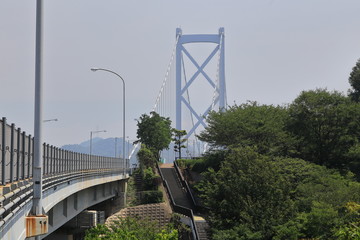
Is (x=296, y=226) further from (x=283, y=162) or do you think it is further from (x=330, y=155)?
(x=330, y=155)

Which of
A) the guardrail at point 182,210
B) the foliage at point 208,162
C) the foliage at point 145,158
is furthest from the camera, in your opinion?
the foliage at point 145,158

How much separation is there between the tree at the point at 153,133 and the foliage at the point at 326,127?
21124 mm

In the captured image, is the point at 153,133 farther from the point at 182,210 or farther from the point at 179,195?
the point at 182,210

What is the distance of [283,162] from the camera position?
125 ft

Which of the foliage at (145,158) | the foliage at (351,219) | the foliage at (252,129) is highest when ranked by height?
the foliage at (252,129)

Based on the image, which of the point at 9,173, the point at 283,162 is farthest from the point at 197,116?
the point at 9,173

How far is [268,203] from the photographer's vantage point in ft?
93.8

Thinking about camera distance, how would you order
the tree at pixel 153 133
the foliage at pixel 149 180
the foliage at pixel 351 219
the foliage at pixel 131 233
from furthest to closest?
the tree at pixel 153 133
the foliage at pixel 149 180
the foliage at pixel 131 233
the foliage at pixel 351 219

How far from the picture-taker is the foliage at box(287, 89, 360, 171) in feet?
143

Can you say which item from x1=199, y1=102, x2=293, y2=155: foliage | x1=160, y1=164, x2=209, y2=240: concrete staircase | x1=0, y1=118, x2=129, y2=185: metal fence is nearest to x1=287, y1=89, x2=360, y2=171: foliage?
x1=199, y1=102, x2=293, y2=155: foliage

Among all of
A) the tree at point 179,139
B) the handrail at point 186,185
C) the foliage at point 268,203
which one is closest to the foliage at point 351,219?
the foliage at point 268,203

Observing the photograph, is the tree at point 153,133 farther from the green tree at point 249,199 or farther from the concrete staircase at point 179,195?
the green tree at point 249,199

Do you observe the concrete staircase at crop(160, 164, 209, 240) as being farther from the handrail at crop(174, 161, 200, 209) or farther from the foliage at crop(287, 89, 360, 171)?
the foliage at crop(287, 89, 360, 171)

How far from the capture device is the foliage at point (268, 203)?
85.6 feet
